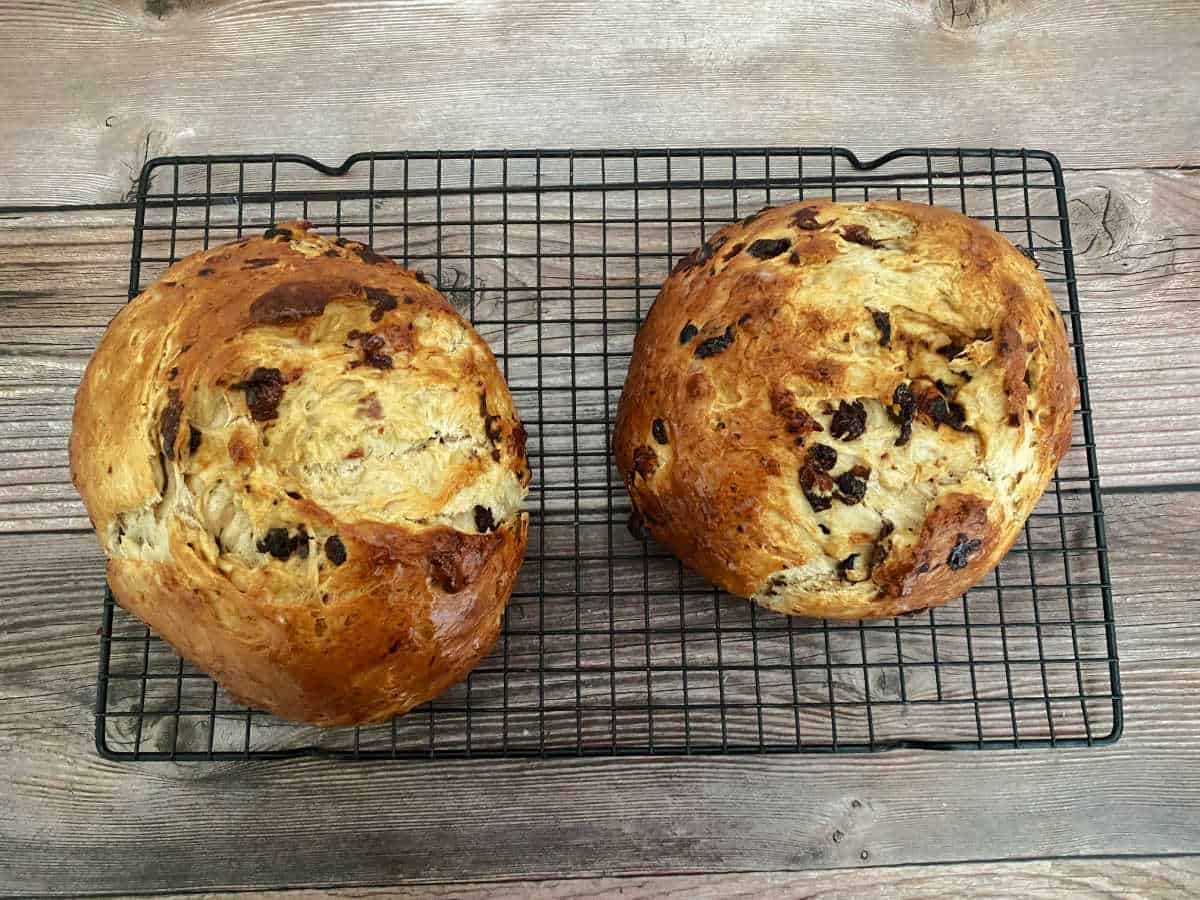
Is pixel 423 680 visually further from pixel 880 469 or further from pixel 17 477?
pixel 17 477

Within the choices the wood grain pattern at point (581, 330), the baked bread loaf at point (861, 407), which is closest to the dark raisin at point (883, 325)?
the baked bread loaf at point (861, 407)

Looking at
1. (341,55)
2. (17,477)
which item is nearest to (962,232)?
(341,55)

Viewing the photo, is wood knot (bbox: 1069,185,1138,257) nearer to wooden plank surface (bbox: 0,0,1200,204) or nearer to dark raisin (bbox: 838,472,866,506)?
wooden plank surface (bbox: 0,0,1200,204)

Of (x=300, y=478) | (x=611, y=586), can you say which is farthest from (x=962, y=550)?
(x=300, y=478)

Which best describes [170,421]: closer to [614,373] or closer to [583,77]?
[614,373]

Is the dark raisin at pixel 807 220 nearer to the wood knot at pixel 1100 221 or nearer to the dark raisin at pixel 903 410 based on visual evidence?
the dark raisin at pixel 903 410

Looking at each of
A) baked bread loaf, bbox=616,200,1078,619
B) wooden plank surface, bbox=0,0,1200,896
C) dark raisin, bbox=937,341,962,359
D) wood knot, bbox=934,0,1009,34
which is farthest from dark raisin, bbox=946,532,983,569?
wood knot, bbox=934,0,1009,34

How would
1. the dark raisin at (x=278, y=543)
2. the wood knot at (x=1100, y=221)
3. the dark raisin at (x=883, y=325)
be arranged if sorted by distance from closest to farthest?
the dark raisin at (x=278, y=543) → the dark raisin at (x=883, y=325) → the wood knot at (x=1100, y=221)
